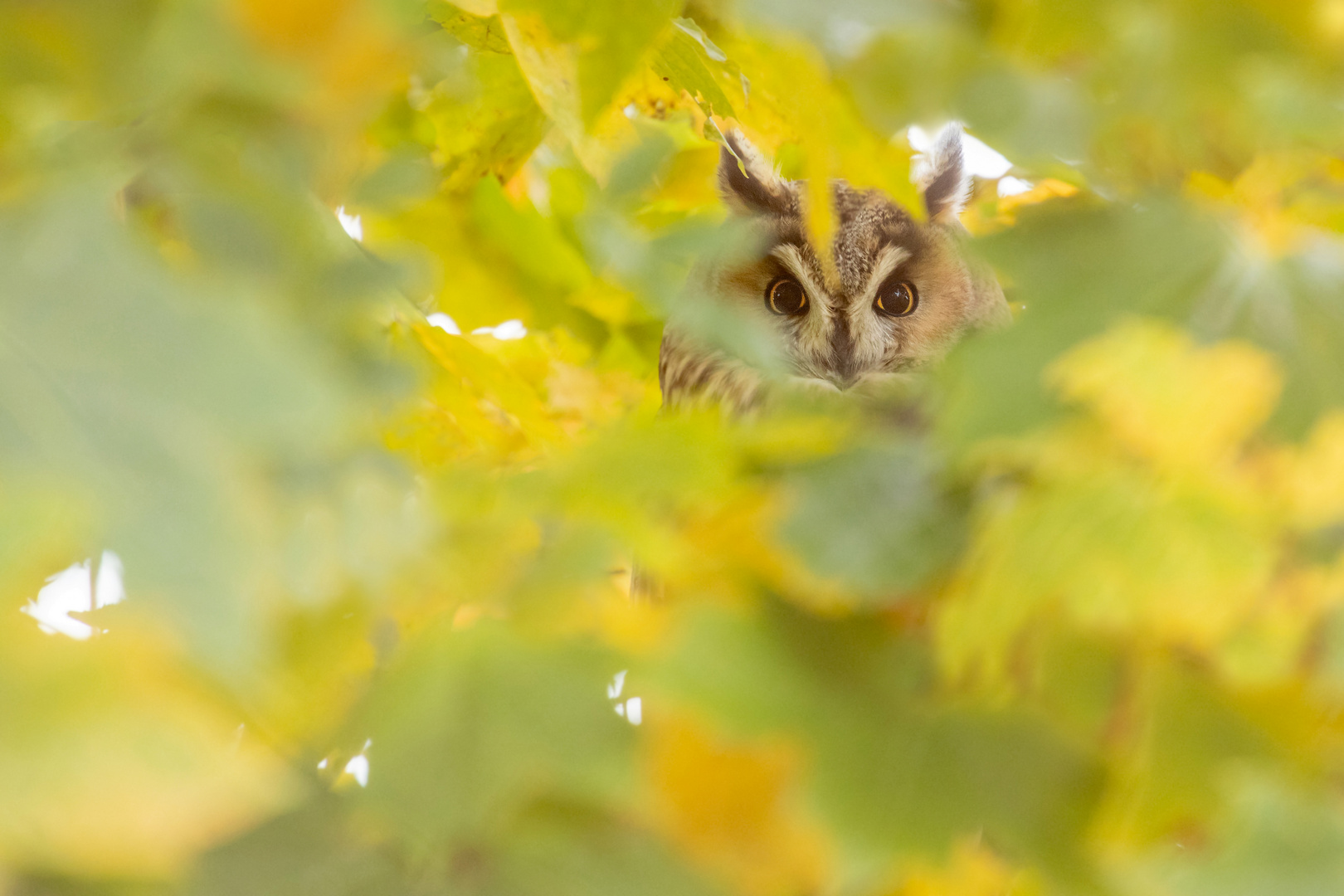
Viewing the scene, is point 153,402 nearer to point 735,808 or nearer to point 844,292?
point 735,808

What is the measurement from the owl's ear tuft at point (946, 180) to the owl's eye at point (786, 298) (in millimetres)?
238

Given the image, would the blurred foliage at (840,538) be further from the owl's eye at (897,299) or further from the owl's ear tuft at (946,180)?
the owl's eye at (897,299)

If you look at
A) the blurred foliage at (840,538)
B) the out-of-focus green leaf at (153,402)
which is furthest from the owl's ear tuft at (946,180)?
the out-of-focus green leaf at (153,402)

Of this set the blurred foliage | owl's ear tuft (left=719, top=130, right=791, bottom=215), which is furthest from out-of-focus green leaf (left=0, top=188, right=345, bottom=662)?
owl's ear tuft (left=719, top=130, right=791, bottom=215)

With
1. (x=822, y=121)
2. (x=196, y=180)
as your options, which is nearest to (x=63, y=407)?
(x=196, y=180)

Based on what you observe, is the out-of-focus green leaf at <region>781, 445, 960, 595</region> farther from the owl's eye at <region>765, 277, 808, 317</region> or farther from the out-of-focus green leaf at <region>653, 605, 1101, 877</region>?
the owl's eye at <region>765, 277, 808, 317</region>

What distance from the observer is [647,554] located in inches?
12.9

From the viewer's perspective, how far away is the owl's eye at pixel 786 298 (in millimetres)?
1513

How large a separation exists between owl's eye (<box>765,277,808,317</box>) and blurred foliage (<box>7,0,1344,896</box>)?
3.63ft

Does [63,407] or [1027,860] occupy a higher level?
[63,407]

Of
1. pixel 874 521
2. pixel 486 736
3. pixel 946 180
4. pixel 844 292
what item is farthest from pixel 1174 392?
pixel 844 292

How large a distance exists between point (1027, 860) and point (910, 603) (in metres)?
0.10

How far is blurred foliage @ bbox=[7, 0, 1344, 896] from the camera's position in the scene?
30cm

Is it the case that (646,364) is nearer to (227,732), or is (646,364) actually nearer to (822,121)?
(822,121)
